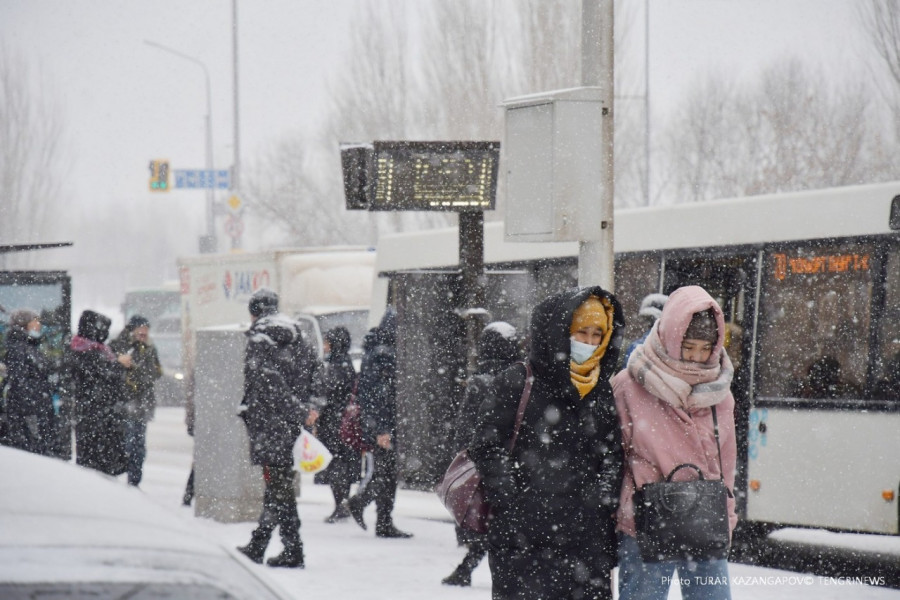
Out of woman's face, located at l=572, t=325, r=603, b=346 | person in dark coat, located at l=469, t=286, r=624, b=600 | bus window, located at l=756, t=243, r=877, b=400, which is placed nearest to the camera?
person in dark coat, located at l=469, t=286, r=624, b=600

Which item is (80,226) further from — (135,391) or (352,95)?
(135,391)

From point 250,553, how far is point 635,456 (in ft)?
13.7

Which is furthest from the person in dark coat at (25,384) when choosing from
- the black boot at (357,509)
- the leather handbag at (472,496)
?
the leather handbag at (472,496)

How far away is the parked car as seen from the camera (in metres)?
1.87

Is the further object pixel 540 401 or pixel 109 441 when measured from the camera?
pixel 109 441

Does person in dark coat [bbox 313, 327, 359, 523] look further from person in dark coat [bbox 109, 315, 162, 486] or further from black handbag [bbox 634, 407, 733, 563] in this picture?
black handbag [bbox 634, 407, 733, 563]

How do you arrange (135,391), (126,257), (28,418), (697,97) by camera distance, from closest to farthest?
(28,418) < (135,391) < (697,97) < (126,257)

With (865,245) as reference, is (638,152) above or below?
above

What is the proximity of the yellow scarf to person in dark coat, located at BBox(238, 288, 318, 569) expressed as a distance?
13.1 ft

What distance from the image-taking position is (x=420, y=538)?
997cm

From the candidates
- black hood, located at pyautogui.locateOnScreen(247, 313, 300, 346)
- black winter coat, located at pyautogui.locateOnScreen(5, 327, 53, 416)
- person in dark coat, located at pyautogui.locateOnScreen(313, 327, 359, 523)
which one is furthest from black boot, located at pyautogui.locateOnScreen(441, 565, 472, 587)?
black winter coat, located at pyautogui.locateOnScreen(5, 327, 53, 416)

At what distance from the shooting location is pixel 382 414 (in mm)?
9938

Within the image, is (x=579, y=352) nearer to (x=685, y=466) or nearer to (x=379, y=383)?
(x=685, y=466)

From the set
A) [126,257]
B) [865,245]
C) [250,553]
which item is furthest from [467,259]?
[126,257]
